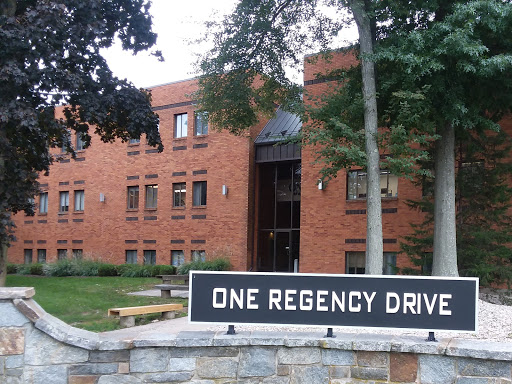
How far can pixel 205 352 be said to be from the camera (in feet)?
18.9

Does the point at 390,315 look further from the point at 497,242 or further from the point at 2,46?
→ the point at 497,242

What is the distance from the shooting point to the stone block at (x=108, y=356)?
5.68m

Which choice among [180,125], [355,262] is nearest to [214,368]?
[355,262]

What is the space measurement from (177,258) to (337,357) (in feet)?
72.5

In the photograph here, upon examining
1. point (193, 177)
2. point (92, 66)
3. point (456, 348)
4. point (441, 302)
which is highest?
point (92, 66)

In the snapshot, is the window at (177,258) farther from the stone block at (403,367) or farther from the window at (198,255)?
the stone block at (403,367)

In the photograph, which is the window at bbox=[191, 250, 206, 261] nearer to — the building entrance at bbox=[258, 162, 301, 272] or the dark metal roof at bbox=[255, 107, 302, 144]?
the building entrance at bbox=[258, 162, 301, 272]

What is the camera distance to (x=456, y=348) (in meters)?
5.41

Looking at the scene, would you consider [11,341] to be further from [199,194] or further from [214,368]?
[199,194]

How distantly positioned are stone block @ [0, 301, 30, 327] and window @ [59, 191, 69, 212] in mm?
27632

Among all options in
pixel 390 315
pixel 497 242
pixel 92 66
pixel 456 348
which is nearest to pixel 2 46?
pixel 92 66

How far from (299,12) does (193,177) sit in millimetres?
12086

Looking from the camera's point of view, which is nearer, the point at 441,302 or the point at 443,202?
the point at 441,302

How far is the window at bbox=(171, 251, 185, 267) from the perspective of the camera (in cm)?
2698
